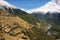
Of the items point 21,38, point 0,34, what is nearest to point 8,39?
point 0,34

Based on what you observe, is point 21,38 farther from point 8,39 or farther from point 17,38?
point 8,39

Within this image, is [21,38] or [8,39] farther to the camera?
[21,38]

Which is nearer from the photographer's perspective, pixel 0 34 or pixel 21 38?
pixel 0 34

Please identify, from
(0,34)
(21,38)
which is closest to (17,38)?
(21,38)

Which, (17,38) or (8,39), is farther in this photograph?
(17,38)

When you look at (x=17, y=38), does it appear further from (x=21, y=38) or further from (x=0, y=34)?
(x=0, y=34)
